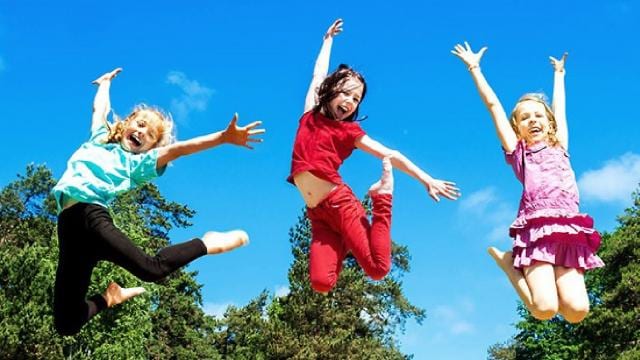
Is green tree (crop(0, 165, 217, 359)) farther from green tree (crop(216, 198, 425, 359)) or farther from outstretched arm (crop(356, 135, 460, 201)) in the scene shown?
outstretched arm (crop(356, 135, 460, 201))

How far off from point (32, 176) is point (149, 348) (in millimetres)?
8987

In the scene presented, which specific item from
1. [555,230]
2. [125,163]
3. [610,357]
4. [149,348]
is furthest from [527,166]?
[149,348]

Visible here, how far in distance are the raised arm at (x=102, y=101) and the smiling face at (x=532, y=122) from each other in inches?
146

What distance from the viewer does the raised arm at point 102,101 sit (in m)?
7.21

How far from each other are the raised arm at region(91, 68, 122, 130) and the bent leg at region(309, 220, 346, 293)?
6.88 ft

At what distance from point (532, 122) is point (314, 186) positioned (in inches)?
80.8

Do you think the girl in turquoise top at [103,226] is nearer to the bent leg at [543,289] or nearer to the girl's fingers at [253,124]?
the girl's fingers at [253,124]

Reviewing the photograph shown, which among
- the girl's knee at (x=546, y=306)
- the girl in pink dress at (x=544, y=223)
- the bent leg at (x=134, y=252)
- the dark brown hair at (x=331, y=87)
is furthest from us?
the dark brown hair at (x=331, y=87)

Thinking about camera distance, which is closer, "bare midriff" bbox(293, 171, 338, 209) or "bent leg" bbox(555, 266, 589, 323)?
"bent leg" bbox(555, 266, 589, 323)

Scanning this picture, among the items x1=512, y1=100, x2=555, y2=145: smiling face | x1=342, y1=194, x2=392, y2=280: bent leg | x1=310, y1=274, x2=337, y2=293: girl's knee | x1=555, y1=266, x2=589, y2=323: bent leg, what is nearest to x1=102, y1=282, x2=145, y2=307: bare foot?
x1=310, y1=274, x2=337, y2=293: girl's knee

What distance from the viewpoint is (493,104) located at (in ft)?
23.9

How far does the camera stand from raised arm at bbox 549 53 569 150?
290 inches

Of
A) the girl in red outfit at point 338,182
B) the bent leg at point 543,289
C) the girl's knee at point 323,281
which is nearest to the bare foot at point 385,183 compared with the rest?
the girl in red outfit at point 338,182

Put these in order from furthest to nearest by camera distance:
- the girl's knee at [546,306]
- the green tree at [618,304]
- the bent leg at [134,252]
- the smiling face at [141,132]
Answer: the green tree at [618,304]
the smiling face at [141,132]
the girl's knee at [546,306]
the bent leg at [134,252]
